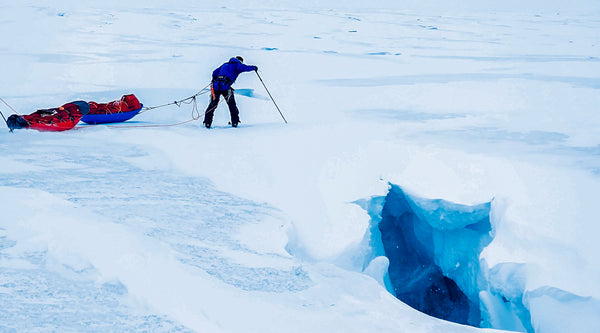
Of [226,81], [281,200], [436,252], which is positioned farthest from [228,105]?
[436,252]

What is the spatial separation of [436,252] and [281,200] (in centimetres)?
160

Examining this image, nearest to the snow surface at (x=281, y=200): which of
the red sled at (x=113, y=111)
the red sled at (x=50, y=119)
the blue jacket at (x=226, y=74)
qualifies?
the red sled at (x=50, y=119)

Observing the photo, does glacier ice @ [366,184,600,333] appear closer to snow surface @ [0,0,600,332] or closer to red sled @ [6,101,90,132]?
snow surface @ [0,0,600,332]

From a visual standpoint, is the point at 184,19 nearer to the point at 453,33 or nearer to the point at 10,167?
the point at 453,33

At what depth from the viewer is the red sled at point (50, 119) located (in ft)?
17.8

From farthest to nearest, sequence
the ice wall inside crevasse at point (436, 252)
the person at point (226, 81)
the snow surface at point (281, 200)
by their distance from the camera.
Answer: the person at point (226, 81) < the ice wall inside crevasse at point (436, 252) < the snow surface at point (281, 200)

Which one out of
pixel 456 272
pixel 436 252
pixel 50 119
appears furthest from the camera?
pixel 50 119

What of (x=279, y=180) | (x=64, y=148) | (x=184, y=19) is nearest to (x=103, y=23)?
(x=184, y=19)

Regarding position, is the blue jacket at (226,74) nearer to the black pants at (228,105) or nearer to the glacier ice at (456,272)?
the black pants at (228,105)

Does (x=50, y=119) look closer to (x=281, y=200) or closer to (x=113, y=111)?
(x=113, y=111)

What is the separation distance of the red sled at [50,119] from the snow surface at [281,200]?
0.18 meters

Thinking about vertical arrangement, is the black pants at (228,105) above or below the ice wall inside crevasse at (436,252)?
above

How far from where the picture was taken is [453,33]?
20.0 meters

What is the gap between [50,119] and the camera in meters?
5.54
